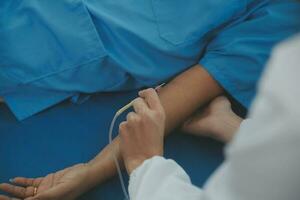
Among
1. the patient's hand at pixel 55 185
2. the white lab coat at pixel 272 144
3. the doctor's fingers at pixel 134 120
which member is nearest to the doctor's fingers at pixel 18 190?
the patient's hand at pixel 55 185

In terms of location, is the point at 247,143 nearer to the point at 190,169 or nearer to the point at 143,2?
A: the point at 190,169

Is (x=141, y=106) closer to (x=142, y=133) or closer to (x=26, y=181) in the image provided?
(x=142, y=133)

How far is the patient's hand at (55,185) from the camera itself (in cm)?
108

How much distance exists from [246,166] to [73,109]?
0.95 m

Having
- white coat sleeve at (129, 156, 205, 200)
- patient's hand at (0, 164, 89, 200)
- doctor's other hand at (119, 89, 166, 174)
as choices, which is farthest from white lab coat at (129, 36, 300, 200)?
patient's hand at (0, 164, 89, 200)

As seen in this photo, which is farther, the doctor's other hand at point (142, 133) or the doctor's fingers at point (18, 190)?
the doctor's fingers at point (18, 190)

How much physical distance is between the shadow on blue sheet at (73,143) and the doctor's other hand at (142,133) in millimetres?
318

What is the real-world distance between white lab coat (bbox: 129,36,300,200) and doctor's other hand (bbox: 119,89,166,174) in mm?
375

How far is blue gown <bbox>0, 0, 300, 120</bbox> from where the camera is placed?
3.89 feet

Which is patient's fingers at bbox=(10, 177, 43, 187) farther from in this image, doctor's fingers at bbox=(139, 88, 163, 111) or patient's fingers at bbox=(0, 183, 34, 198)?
doctor's fingers at bbox=(139, 88, 163, 111)

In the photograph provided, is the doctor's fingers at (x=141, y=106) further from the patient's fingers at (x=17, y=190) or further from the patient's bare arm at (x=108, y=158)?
the patient's fingers at (x=17, y=190)

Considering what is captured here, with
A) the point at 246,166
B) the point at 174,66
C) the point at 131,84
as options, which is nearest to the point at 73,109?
the point at 131,84

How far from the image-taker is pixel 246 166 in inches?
17.6

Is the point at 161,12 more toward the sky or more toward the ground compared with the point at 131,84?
more toward the sky
